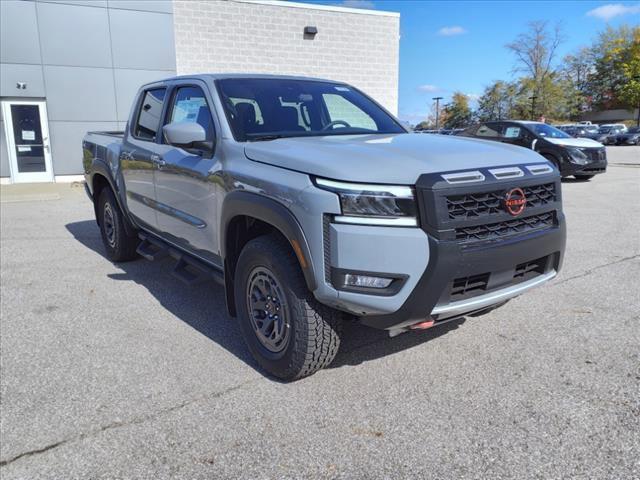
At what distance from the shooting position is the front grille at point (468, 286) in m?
2.71

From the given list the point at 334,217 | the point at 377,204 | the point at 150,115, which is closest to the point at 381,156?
the point at 377,204

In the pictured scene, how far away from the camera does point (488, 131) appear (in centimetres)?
1441

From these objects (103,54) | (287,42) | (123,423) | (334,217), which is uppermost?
(287,42)

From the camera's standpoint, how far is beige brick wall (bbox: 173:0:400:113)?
15.4 m

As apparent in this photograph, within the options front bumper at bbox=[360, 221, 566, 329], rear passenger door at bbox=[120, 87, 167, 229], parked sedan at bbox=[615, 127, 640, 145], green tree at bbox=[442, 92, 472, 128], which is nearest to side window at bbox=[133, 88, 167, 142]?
rear passenger door at bbox=[120, 87, 167, 229]

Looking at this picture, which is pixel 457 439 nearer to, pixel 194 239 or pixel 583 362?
pixel 583 362

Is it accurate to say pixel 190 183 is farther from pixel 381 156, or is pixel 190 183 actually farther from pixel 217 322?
pixel 381 156

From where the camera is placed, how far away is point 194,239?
4.00m

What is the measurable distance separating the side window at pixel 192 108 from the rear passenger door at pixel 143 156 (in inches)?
10.7

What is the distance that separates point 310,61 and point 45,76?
796 cm

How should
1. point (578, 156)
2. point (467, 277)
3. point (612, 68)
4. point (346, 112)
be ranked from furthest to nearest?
point (612, 68), point (578, 156), point (346, 112), point (467, 277)

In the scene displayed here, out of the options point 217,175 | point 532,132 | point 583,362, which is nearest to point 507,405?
point 583,362

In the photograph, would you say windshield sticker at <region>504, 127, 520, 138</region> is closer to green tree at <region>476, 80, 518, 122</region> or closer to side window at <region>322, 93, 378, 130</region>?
side window at <region>322, 93, 378, 130</region>

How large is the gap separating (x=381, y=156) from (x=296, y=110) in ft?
4.49
